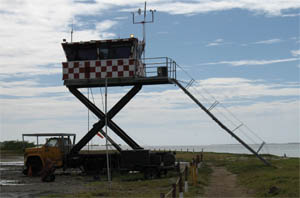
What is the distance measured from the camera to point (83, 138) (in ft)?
96.6

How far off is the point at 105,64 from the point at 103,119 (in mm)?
3699

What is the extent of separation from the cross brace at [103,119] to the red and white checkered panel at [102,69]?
107 cm

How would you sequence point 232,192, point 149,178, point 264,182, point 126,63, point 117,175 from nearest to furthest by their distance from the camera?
point 232,192, point 264,182, point 149,178, point 117,175, point 126,63

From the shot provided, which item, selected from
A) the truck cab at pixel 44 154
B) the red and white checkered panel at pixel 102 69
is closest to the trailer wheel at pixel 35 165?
the truck cab at pixel 44 154

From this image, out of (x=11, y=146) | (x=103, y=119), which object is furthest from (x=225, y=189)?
(x=11, y=146)

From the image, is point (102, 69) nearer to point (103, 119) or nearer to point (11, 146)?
point (103, 119)

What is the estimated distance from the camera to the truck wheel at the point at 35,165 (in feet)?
90.9

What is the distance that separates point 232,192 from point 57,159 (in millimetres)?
13156

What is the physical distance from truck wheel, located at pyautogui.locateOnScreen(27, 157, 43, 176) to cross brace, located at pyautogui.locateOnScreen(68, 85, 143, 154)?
2.35 meters

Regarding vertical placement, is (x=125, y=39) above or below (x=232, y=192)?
above

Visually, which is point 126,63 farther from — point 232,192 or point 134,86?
point 232,192

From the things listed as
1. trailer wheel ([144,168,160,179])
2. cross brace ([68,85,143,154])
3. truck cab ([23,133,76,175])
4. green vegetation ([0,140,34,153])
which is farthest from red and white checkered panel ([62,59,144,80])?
green vegetation ([0,140,34,153])

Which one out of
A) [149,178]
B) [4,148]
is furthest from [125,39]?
[4,148]

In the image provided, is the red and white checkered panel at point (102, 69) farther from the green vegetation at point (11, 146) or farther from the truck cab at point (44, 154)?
the green vegetation at point (11, 146)
